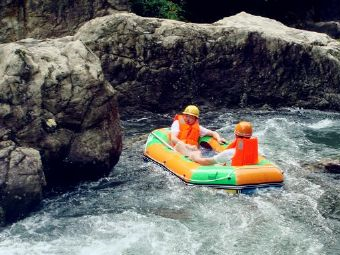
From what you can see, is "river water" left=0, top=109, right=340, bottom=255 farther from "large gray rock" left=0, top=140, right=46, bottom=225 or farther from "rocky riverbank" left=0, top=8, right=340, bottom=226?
"rocky riverbank" left=0, top=8, right=340, bottom=226

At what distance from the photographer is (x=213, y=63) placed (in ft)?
49.0

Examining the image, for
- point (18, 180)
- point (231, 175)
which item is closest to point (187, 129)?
point (231, 175)

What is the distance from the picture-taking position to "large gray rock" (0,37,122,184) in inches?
357

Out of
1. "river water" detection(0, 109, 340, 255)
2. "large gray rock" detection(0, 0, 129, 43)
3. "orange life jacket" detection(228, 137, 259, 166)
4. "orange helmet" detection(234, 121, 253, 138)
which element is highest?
"large gray rock" detection(0, 0, 129, 43)

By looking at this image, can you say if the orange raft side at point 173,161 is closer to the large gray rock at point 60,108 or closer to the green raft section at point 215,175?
the green raft section at point 215,175

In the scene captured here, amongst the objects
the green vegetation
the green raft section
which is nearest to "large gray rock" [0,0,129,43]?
the green vegetation

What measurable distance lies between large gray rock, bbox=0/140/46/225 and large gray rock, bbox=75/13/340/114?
18.9 ft

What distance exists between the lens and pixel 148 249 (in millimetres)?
7777

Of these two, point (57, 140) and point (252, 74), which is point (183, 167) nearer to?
point (57, 140)

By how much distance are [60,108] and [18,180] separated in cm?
153

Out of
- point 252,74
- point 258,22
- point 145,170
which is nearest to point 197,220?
point 145,170

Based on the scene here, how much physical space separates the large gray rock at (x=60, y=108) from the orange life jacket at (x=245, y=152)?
2052mm

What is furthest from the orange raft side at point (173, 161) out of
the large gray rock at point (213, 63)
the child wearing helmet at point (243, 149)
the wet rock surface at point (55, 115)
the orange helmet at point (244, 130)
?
the large gray rock at point (213, 63)

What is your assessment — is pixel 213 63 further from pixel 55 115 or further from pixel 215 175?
pixel 55 115
